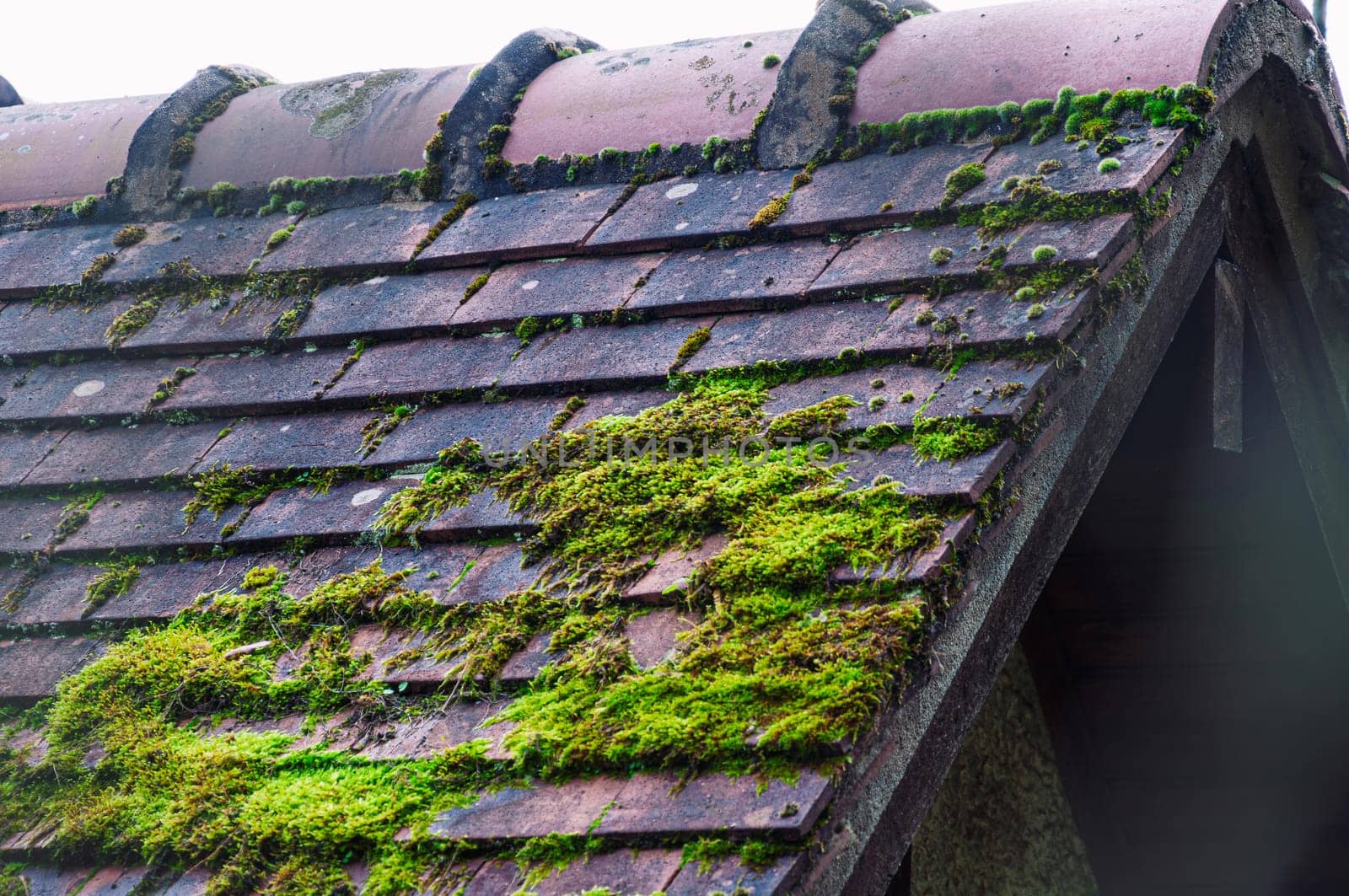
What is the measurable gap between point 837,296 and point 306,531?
1050mm

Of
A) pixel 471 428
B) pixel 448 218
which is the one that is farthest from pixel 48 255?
pixel 471 428

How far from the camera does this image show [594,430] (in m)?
1.94

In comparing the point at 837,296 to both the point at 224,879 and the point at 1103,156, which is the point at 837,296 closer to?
the point at 1103,156

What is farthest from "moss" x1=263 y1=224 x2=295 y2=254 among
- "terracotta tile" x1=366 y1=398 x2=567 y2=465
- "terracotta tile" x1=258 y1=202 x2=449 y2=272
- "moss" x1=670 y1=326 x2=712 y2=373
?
"moss" x1=670 y1=326 x2=712 y2=373

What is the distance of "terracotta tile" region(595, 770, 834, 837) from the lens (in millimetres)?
1178

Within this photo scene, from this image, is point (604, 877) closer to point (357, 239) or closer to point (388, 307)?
point (388, 307)

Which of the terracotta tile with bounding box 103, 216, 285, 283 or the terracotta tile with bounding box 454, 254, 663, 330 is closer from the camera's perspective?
the terracotta tile with bounding box 454, 254, 663, 330

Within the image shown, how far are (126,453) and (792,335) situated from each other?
143 cm

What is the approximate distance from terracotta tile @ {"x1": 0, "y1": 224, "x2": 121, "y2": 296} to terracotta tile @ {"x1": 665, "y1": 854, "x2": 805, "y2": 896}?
102 inches

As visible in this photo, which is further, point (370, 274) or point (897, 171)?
point (370, 274)

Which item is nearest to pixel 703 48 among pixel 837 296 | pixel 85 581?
pixel 837 296

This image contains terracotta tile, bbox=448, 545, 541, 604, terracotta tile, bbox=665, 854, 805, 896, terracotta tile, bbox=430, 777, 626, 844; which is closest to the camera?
terracotta tile, bbox=665, 854, 805, 896

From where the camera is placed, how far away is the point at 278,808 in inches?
56.2

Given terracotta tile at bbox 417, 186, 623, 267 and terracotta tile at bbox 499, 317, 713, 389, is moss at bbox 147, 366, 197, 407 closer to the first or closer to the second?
terracotta tile at bbox 417, 186, 623, 267
